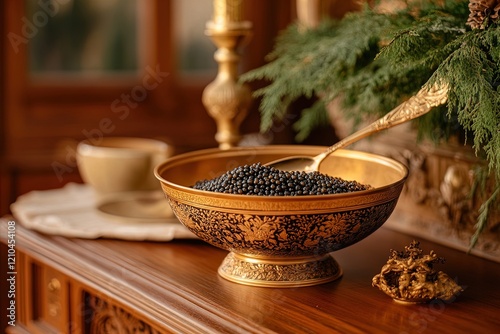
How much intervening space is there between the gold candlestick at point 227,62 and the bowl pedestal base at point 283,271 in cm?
35

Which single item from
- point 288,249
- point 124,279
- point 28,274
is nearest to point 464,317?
point 288,249

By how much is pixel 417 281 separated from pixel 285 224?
145mm

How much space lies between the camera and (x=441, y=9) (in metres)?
0.95

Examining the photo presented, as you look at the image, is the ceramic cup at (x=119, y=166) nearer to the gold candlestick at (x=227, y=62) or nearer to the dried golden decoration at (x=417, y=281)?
the gold candlestick at (x=227, y=62)

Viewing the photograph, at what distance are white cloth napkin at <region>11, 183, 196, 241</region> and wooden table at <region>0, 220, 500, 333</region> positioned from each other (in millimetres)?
14

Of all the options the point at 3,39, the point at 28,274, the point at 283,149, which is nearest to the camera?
the point at 283,149

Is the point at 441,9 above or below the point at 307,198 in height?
above

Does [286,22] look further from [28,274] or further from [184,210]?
[184,210]

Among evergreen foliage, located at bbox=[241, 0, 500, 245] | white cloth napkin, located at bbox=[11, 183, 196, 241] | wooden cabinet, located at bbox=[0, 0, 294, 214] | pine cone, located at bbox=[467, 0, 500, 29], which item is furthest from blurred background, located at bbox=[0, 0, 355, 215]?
pine cone, located at bbox=[467, 0, 500, 29]

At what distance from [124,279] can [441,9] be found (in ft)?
1.62

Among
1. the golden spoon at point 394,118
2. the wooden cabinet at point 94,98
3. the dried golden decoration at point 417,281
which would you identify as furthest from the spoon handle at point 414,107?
the wooden cabinet at point 94,98

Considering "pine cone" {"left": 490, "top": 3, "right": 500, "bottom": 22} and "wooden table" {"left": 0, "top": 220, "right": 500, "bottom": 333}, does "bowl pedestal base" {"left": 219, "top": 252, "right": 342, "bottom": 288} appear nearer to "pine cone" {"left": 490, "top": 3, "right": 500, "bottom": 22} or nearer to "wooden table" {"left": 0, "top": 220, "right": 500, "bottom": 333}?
"wooden table" {"left": 0, "top": 220, "right": 500, "bottom": 333}

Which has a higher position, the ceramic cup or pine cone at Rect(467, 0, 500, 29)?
pine cone at Rect(467, 0, 500, 29)

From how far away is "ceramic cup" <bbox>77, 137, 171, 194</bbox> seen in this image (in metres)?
1.31
